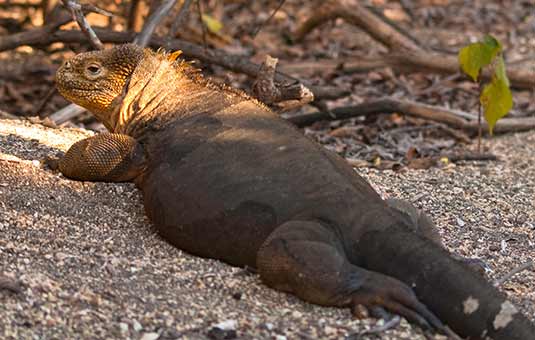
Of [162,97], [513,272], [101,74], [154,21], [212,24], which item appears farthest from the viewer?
[212,24]

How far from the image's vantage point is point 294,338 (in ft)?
16.0

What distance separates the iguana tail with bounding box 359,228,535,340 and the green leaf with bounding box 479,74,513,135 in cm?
343

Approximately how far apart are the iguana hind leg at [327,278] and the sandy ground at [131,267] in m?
0.09

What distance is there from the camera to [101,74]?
709cm

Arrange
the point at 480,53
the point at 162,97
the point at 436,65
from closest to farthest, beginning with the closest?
1. the point at 162,97
2. the point at 480,53
3. the point at 436,65

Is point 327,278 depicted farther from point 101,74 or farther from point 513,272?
point 101,74

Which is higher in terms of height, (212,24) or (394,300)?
(394,300)

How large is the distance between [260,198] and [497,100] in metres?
3.53

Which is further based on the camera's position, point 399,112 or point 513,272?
point 399,112

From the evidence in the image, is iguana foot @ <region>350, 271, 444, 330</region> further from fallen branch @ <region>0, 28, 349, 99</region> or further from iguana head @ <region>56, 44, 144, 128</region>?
fallen branch @ <region>0, 28, 349, 99</region>

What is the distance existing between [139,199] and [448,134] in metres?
4.78

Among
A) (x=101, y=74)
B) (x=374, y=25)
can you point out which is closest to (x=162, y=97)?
(x=101, y=74)

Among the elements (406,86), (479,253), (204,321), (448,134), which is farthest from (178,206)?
(406,86)

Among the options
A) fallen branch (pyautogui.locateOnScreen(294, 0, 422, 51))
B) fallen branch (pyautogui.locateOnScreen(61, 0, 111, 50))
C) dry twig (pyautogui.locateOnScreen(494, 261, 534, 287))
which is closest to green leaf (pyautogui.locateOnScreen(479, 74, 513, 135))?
dry twig (pyautogui.locateOnScreen(494, 261, 534, 287))
